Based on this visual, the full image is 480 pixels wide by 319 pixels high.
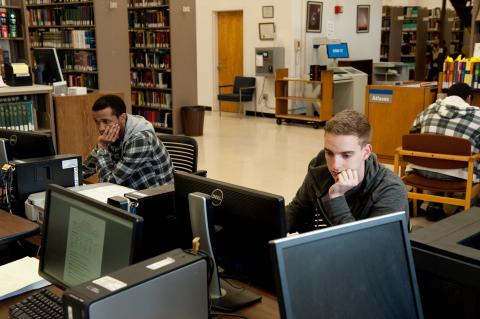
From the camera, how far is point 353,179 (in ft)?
6.22

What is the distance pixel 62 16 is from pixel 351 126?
23.3 ft

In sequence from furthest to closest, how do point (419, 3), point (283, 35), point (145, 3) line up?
point (419, 3) < point (283, 35) < point (145, 3)

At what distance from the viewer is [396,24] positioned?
12422 millimetres

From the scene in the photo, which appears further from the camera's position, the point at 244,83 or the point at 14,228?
the point at 244,83

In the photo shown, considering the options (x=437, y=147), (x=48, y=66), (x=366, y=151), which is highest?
(x=48, y=66)

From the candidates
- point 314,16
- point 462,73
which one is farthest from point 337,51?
point 462,73

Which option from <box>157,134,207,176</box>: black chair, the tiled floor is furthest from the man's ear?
the tiled floor

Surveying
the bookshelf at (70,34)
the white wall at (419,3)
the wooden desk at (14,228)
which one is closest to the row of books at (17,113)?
the wooden desk at (14,228)

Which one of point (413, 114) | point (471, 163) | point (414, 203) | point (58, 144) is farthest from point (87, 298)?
point (413, 114)

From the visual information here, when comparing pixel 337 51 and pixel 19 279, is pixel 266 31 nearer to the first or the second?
pixel 337 51

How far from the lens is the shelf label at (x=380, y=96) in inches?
228

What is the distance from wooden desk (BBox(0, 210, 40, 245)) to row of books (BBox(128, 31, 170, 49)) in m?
6.06

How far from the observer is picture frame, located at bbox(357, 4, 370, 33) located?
1082 cm

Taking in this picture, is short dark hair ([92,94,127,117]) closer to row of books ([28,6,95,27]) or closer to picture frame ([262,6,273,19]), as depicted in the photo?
row of books ([28,6,95,27])
